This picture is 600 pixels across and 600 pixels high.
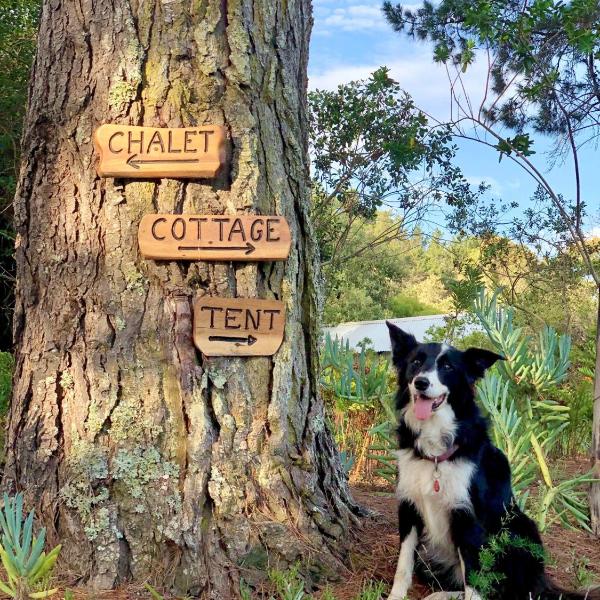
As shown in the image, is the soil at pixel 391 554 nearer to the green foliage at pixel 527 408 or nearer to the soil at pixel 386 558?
the soil at pixel 386 558

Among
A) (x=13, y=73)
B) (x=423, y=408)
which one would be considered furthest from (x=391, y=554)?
(x=13, y=73)

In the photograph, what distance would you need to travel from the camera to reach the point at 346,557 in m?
3.50

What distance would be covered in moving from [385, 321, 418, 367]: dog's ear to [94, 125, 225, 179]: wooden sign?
1.17 m

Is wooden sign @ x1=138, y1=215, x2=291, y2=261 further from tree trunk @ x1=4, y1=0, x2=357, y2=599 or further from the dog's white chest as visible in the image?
the dog's white chest

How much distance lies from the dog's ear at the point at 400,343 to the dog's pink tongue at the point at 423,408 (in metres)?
0.30

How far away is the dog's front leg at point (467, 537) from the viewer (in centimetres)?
321

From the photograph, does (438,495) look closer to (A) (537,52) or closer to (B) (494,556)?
(B) (494,556)

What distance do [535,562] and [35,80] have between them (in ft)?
10.8

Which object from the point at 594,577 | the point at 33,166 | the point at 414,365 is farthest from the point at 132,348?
the point at 594,577

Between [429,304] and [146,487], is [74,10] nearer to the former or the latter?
[146,487]

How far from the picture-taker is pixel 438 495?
10.8 feet

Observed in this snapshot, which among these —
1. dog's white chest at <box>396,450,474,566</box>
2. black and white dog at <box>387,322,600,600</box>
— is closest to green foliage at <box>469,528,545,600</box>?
black and white dog at <box>387,322,600,600</box>

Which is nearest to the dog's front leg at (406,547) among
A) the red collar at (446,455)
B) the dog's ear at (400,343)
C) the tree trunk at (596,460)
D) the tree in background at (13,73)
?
the red collar at (446,455)

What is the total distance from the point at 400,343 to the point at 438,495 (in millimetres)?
748
